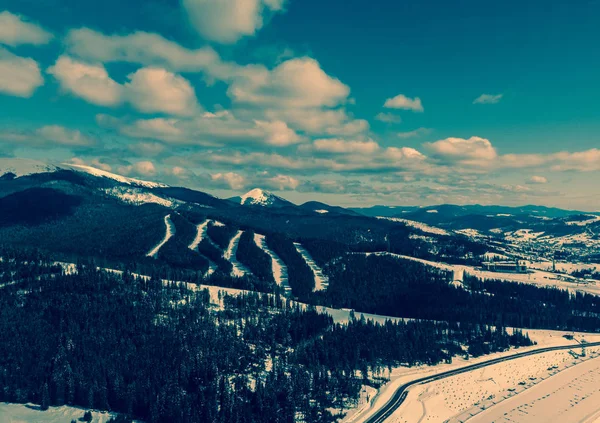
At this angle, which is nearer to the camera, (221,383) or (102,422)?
(102,422)

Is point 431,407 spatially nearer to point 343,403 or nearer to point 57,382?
point 343,403

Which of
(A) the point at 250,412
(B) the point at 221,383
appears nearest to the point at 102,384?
(B) the point at 221,383

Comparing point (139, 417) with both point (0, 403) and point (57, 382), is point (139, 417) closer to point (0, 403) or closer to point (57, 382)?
point (57, 382)

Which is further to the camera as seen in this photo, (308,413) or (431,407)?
(431,407)

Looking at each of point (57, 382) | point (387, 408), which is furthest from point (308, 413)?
point (57, 382)
